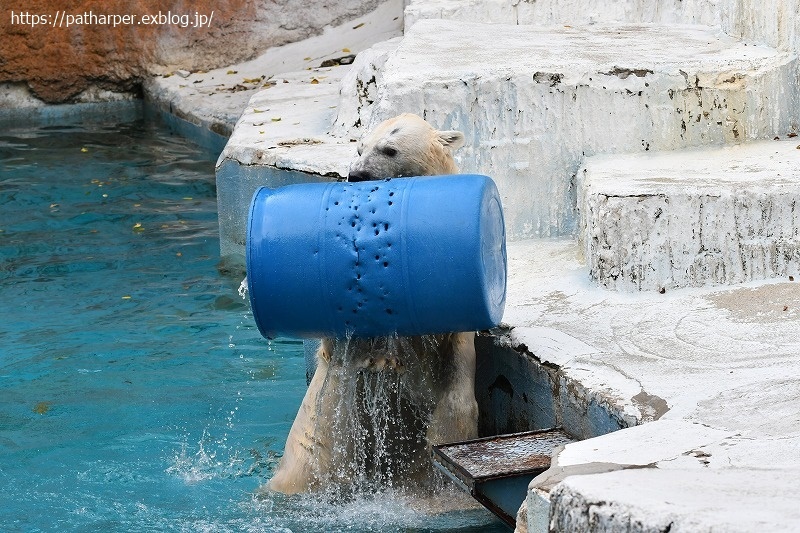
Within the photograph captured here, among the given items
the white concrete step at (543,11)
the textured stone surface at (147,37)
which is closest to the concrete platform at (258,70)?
the textured stone surface at (147,37)

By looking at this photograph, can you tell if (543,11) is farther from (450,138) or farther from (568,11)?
(450,138)

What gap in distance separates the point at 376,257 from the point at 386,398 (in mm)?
611

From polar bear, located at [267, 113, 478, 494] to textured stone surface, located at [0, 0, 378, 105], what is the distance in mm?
7930

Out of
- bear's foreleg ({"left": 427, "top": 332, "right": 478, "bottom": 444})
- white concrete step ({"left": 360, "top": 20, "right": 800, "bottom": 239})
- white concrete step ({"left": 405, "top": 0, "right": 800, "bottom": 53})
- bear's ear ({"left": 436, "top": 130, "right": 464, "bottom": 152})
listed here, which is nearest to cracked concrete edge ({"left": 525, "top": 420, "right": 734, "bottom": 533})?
bear's foreleg ({"left": 427, "top": 332, "right": 478, "bottom": 444})

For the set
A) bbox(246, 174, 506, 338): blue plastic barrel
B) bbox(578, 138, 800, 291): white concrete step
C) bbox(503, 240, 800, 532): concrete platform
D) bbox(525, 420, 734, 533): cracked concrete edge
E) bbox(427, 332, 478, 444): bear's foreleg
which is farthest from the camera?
bbox(578, 138, 800, 291): white concrete step

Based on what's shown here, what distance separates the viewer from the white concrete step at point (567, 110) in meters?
5.13

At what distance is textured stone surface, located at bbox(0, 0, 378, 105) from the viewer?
11602 millimetres

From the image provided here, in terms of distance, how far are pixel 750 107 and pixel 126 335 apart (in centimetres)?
324

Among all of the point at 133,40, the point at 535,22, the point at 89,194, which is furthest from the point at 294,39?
the point at 535,22

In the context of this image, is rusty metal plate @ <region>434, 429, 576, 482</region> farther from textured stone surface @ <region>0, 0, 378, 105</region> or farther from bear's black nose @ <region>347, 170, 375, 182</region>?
textured stone surface @ <region>0, 0, 378, 105</region>

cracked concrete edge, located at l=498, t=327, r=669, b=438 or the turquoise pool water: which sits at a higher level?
cracked concrete edge, located at l=498, t=327, r=669, b=438

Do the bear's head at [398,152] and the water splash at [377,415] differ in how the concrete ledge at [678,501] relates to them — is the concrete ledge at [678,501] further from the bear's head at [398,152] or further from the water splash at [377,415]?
the bear's head at [398,152]

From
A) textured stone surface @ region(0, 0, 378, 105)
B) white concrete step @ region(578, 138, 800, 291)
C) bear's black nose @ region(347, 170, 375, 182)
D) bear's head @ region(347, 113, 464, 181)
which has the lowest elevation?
white concrete step @ region(578, 138, 800, 291)

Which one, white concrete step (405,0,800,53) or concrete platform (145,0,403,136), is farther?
concrete platform (145,0,403,136)
